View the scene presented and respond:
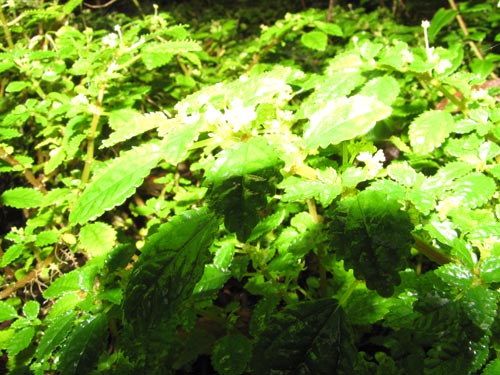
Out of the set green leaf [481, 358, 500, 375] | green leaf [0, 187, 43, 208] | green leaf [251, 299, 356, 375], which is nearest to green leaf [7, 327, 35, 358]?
green leaf [0, 187, 43, 208]

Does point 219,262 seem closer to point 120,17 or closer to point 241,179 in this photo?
point 241,179

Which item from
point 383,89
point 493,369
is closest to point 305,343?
point 493,369

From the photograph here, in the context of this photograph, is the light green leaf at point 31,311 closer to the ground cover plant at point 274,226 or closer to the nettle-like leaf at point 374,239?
the ground cover plant at point 274,226

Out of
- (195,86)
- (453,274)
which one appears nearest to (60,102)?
(195,86)

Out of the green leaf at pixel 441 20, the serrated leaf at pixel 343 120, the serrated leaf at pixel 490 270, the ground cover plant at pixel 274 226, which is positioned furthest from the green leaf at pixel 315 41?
the serrated leaf at pixel 490 270

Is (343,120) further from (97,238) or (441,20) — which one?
(441,20)
